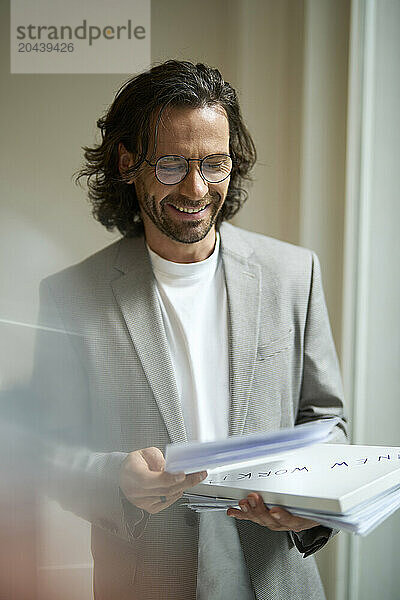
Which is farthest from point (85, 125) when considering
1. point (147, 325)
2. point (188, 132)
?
point (147, 325)

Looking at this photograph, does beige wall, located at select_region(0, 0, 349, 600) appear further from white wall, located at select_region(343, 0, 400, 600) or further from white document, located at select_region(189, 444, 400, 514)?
white document, located at select_region(189, 444, 400, 514)

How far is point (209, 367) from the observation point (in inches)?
41.3

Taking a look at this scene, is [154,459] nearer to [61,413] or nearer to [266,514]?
[266,514]

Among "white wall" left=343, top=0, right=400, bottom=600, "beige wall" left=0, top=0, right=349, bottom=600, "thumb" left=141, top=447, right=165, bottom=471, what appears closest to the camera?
"thumb" left=141, top=447, right=165, bottom=471

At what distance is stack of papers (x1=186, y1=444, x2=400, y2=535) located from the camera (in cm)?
74

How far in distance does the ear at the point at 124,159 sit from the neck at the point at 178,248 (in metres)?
0.10

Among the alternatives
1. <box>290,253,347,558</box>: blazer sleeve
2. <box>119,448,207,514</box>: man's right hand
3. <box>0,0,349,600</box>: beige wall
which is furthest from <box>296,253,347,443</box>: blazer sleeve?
<box>119,448,207,514</box>: man's right hand

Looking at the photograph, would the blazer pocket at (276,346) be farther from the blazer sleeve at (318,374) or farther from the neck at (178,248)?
the neck at (178,248)

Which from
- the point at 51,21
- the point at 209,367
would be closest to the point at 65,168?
the point at 51,21

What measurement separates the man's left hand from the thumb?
104mm

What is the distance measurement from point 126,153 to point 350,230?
475mm

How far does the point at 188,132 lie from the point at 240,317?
30 cm

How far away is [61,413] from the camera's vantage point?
107cm

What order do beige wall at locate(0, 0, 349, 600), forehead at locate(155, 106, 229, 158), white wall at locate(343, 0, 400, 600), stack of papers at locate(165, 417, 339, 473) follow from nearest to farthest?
1. stack of papers at locate(165, 417, 339, 473)
2. forehead at locate(155, 106, 229, 158)
3. beige wall at locate(0, 0, 349, 600)
4. white wall at locate(343, 0, 400, 600)
